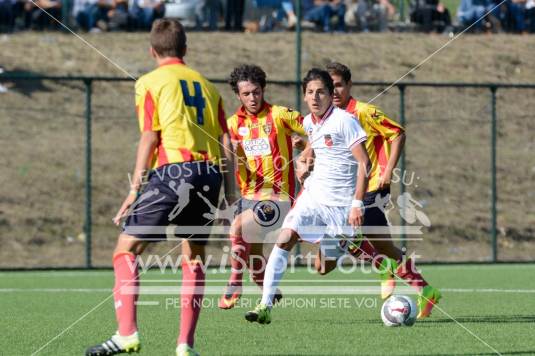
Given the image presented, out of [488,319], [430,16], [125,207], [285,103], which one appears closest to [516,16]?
[430,16]

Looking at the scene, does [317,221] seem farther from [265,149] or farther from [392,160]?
[265,149]

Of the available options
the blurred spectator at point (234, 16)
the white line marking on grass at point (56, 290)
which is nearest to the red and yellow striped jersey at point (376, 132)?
the white line marking on grass at point (56, 290)

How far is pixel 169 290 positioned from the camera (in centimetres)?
1250

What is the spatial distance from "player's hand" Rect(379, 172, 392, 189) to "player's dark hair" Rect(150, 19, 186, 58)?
11.5ft

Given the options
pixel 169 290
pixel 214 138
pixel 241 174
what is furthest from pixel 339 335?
pixel 169 290

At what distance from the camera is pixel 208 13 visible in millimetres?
23109

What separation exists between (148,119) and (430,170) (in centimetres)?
1490

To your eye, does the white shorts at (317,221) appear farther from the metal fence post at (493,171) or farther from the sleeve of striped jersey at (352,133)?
the metal fence post at (493,171)

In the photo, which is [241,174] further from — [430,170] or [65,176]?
[430,170]

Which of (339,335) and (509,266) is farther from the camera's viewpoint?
(509,266)

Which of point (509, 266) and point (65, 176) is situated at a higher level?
point (65, 176)

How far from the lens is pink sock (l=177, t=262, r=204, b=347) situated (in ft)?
22.2

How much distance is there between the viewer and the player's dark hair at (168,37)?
6879 millimetres

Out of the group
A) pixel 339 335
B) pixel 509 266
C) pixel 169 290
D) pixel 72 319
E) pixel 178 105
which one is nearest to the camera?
pixel 178 105
